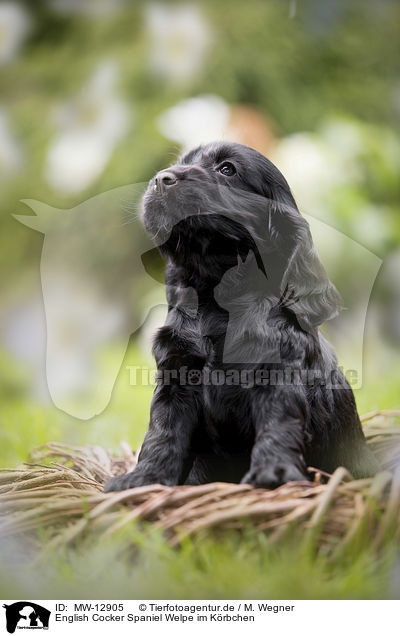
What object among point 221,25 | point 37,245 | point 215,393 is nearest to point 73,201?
point 37,245

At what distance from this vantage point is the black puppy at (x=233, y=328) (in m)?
1.07

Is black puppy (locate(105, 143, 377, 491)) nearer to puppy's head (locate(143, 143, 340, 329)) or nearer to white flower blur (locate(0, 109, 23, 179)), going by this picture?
puppy's head (locate(143, 143, 340, 329))

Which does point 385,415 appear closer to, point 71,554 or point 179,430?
point 179,430

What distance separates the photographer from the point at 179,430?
1.09m

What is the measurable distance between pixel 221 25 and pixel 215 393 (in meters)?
0.93

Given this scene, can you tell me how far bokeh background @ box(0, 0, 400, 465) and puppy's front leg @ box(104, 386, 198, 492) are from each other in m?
0.19

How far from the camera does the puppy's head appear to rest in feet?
3.62

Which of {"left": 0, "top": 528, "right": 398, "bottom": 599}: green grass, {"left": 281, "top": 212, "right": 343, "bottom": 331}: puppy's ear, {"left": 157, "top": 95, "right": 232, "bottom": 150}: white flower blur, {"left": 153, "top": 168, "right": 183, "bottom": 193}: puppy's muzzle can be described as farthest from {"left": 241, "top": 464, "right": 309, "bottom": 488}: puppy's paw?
{"left": 157, "top": 95, "right": 232, "bottom": 150}: white flower blur

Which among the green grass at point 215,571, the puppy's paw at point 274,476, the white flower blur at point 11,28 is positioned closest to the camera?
the green grass at point 215,571

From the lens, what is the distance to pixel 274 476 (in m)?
0.96
